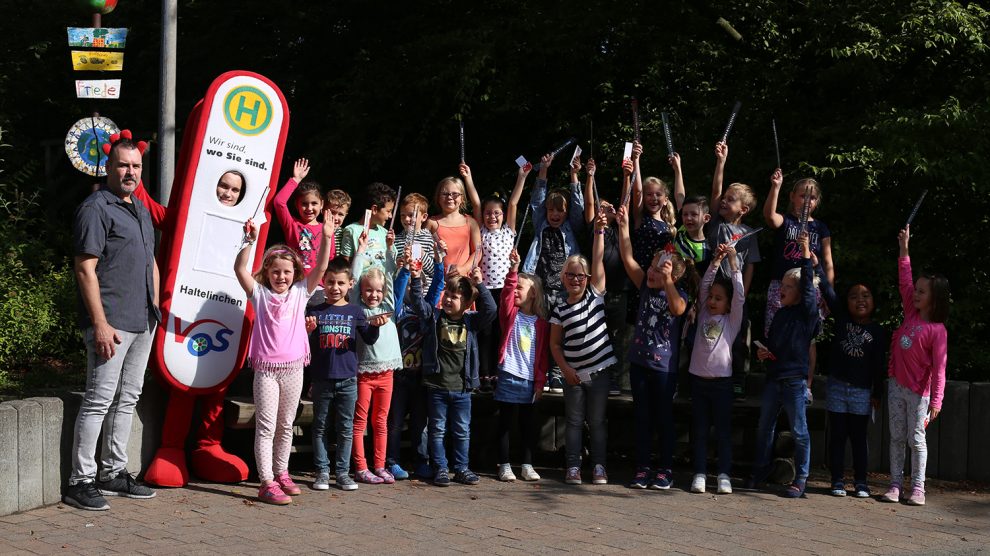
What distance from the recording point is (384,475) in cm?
723

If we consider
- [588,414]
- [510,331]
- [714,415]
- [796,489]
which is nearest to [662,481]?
[714,415]

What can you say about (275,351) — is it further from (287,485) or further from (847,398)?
(847,398)

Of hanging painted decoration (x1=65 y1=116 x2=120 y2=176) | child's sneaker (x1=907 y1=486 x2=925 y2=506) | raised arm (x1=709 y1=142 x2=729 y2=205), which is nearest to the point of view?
child's sneaker (x1=907 y1=486 x2=925 y2=506)

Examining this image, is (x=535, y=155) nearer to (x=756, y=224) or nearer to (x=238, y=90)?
(x=756, y=224)

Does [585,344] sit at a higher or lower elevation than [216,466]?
higher

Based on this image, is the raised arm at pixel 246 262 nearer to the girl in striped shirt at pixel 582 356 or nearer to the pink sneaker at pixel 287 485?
the pink sneaker at pixel 287 485

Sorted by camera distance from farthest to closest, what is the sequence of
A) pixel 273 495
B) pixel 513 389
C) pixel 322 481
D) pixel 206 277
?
1. pixel 513 389
2. pixel 206 277
3. pixel 322 481
4. pixel 273 495

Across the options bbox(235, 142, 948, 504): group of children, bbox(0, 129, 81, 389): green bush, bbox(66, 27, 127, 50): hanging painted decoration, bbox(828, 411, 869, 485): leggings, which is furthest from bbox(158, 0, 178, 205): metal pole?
bbox(828, 411, 869, 485): leggings

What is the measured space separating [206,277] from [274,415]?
104 cm

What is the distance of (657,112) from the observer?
42.3ft

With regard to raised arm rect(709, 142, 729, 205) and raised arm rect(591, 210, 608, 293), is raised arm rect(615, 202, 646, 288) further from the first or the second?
raised arm rect(709, 142, 729, 205)

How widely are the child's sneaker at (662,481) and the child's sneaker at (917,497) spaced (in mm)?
1547

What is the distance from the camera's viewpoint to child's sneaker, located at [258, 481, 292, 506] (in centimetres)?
652

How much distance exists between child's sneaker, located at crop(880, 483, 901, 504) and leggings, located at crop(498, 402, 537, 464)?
2.34 metres
